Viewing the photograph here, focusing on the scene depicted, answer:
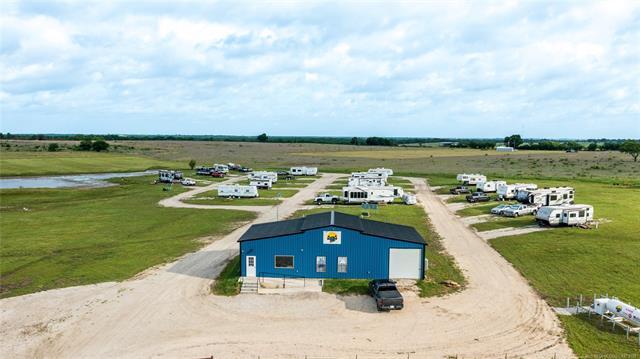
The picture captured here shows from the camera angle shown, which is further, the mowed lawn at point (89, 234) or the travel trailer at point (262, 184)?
the travel trailer at point (262, 184)

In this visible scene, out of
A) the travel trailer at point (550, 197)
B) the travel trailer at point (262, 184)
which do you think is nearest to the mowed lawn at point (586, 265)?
the travel trailer at point (550, 197)

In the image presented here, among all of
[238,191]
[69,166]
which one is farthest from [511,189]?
[69,166]

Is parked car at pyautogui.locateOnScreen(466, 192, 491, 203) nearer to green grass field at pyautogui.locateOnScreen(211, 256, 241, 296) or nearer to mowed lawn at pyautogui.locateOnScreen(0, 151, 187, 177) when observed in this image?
green grass field at pyautogui.locateOnScreen(211, 256, 241, 296)

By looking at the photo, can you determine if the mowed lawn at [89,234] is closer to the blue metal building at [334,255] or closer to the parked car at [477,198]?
the blue metal building at [334,255]

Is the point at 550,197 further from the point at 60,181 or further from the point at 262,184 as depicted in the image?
the point at 60,181

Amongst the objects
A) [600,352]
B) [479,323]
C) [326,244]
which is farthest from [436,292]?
[600,352]

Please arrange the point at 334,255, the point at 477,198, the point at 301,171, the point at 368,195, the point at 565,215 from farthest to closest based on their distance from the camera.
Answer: the point at 301,171
the point at 477,198
the point at 368,195
the point at 565,215
the point at 334,255

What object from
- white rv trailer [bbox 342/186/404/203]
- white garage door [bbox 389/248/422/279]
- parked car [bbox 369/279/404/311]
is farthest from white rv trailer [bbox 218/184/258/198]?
parked car [bbox 369/279/404/311]
